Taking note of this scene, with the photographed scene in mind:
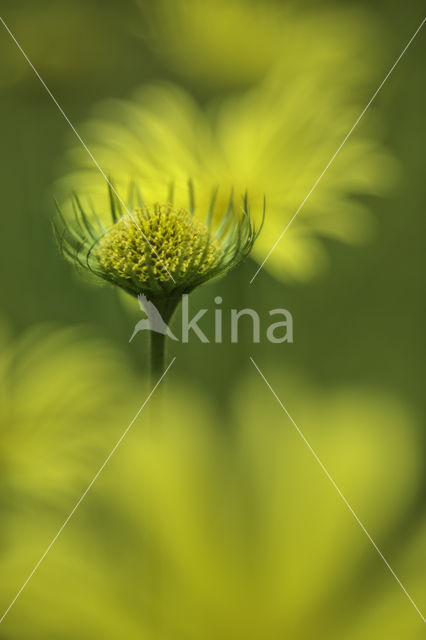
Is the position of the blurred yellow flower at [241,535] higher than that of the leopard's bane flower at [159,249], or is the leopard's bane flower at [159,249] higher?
the leopard's bane flower at [159,249]

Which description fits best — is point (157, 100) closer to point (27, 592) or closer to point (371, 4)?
point (371, 4)

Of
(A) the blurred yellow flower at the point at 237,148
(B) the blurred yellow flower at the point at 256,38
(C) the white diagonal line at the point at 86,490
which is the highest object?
(B) the blurred yellow flower at the point at 256,38

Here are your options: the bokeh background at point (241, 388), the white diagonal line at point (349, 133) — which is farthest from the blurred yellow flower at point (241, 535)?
the white diagonal line at point (349, 133)

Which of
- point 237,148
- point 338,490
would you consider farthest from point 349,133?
point 338,490

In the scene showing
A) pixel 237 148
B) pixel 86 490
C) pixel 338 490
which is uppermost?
pixel 237 148

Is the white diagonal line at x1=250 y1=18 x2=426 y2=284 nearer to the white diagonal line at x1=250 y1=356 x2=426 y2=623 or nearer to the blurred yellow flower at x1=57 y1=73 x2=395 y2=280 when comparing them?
the blurred yellow flower at x1=57 y1=73 x2=395 y2=280

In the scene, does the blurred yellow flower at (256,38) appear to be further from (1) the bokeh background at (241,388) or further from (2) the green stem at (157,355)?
(2) the green stem at (157,355)

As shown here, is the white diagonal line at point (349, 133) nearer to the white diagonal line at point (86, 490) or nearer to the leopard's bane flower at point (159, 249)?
the leopard's bane flower at point (159, 249)

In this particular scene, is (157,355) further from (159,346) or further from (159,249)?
(159,249)
